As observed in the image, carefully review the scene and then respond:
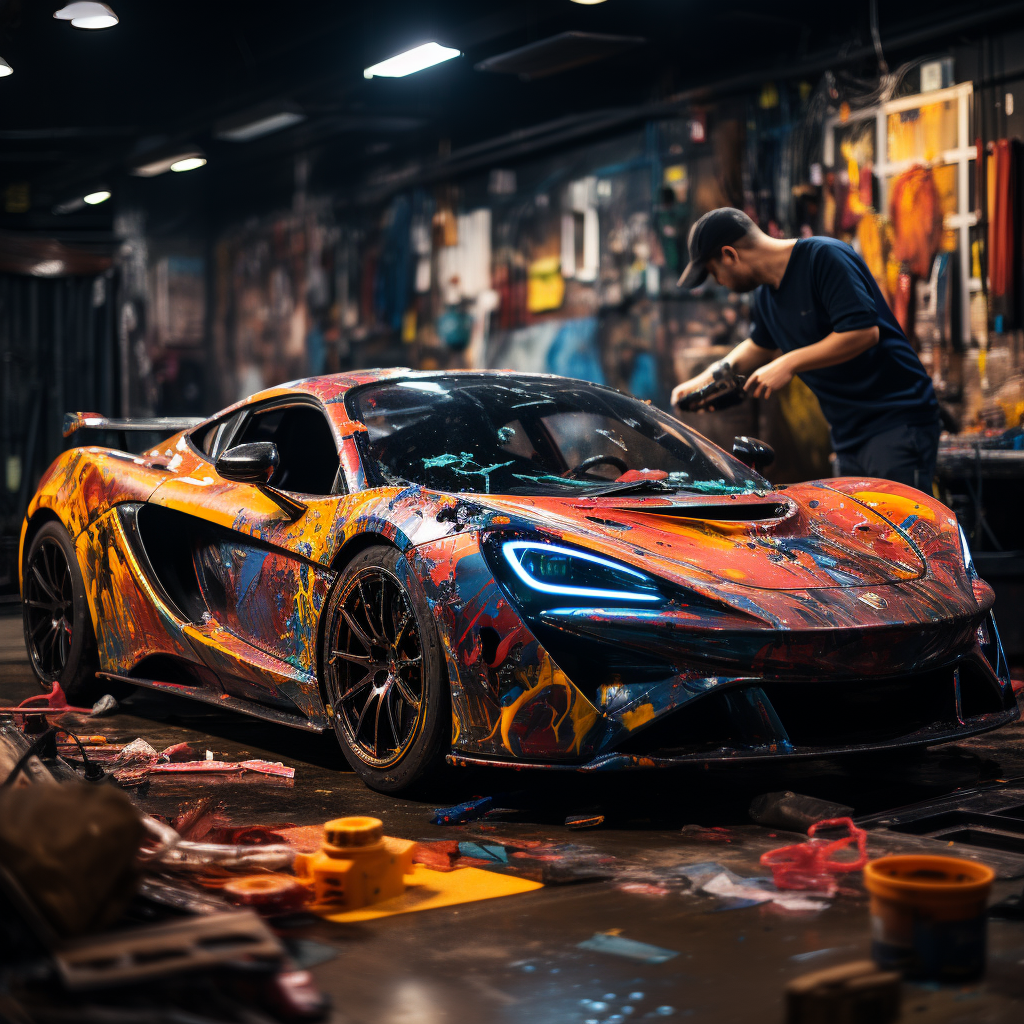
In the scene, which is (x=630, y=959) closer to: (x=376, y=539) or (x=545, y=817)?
(x=545, y=817)

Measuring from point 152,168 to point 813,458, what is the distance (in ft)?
32.4

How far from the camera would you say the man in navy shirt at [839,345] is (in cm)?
567

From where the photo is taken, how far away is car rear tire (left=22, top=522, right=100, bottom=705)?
18.4 feet

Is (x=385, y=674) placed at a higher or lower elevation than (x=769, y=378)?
lower

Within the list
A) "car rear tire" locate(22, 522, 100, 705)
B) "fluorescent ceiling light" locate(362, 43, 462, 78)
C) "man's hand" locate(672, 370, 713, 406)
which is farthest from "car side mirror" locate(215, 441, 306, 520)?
"fluorescent ceiling light" locate(362, 43, 462, 78)

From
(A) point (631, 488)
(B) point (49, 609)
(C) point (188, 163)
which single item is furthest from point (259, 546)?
(C) point (188, 163)

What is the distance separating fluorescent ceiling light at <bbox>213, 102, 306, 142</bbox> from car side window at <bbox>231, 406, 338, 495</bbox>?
8.88 m

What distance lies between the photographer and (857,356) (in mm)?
5762

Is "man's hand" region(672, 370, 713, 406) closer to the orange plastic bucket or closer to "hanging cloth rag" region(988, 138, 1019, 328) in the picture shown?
"hanging cloth rag" region(988, 138, 1019, 328)

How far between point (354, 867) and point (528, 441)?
2.03 meters

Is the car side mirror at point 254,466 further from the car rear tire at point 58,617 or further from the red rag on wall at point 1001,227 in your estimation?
the red rag on wall at point 1001,227

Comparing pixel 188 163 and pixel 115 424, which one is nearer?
pixel 115 424

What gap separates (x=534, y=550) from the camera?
3670 mm

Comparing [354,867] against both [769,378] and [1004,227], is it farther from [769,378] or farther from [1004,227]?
[1004,227]
